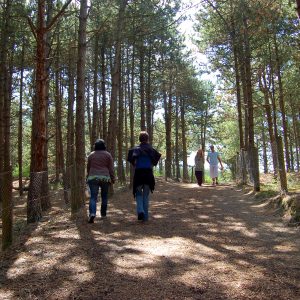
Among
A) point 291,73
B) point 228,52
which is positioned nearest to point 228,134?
point 291,73

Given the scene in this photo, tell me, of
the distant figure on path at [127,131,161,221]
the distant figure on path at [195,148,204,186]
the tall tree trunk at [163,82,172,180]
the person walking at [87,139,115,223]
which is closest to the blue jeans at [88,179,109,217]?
the person walking at [87,139,115,223]

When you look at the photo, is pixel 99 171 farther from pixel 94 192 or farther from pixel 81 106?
pixel 81 106

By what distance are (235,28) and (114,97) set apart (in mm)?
7308

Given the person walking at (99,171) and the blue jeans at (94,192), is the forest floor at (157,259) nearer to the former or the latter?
the blue jeans at (94,192)

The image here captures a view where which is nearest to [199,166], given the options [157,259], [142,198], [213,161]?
[213,161]

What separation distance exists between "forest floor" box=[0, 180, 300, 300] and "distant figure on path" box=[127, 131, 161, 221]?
0.36m

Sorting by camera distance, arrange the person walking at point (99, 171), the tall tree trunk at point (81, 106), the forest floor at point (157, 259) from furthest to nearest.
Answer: the tall tree trunk at point (81, 106), the person walking at point (99, 171), the forest floor at point (157, 259)

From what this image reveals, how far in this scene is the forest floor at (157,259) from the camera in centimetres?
386

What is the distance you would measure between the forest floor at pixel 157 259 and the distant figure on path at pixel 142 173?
0.36m

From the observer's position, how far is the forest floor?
386 cm

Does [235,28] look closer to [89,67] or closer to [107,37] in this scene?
[107,37]

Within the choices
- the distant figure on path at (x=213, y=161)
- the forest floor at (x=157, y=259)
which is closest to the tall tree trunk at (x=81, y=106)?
the forest floor at (x=157, y=259)

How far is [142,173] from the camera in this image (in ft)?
25.8

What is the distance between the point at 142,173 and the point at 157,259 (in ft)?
10.0
